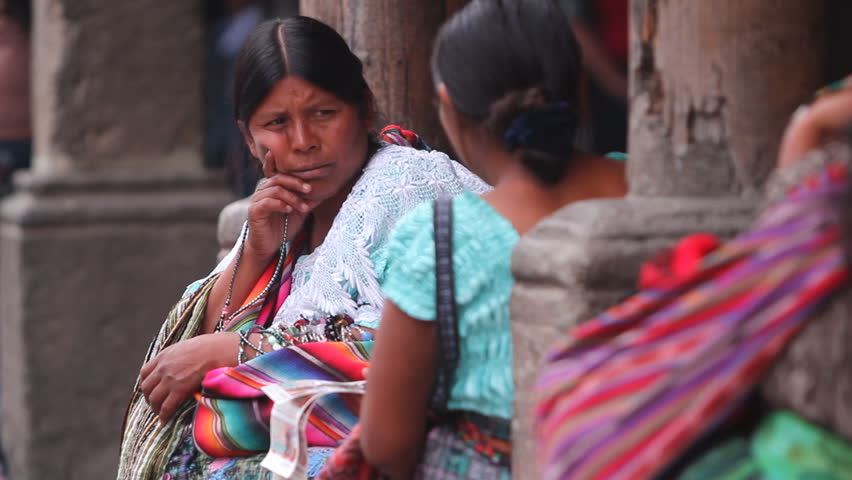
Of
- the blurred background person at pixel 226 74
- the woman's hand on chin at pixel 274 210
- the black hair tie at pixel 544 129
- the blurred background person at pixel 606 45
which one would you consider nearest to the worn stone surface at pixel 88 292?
the blurred background person at pixel 226 74

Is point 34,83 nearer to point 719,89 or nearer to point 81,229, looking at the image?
point 81,229

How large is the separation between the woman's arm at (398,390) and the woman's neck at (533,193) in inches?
9.0

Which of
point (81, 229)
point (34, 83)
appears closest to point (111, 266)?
point (81, 229)

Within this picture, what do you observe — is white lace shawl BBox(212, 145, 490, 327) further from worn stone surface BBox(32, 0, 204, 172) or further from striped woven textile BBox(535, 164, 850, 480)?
worn stone surface BBox(32, 0, 204, 172)

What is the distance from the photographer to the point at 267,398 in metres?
2.33

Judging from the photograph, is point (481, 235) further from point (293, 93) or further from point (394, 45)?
point (394, 45)

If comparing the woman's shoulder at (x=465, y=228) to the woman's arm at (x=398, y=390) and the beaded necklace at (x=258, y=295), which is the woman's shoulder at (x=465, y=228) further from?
the beaded necklace at (x=258, y=295)

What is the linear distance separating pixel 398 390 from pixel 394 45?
5.49 feet

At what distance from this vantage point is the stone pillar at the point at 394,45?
3195 mm

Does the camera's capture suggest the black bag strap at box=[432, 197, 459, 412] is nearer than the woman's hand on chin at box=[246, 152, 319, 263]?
Yes

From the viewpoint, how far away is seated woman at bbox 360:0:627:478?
1722mm

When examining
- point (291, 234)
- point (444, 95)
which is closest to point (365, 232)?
point (291, 234)

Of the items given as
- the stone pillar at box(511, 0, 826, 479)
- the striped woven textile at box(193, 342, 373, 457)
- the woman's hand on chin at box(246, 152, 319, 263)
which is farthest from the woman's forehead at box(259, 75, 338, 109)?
the stone pillar at box(511, 0, 826, 479)

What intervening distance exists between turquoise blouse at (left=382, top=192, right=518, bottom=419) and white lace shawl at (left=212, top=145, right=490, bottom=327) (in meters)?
0.67
